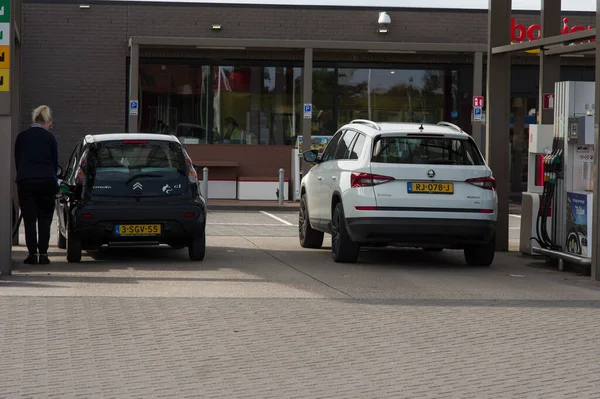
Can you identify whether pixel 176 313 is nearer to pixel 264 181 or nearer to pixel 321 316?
pixel 321 316

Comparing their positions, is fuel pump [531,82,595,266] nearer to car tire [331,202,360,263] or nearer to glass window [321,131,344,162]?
car tire [331,202,360,263]

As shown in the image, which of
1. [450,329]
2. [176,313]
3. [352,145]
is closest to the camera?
[450,329]

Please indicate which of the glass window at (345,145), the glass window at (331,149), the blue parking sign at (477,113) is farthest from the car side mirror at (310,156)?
the blue parking sign at (477,113)

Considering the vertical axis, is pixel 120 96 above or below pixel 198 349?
above

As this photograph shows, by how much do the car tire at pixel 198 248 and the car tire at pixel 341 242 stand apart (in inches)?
62.6

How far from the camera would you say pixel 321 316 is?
32.3 ft

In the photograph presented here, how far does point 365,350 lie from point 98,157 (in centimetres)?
664

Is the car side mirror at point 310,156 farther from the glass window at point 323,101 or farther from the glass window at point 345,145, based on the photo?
the glass window at point 323,101

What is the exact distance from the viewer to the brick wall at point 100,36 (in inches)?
1218

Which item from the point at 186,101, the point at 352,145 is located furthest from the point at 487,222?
the point at 186,101

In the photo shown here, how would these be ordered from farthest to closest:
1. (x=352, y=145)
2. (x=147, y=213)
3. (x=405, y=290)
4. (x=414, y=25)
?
1. (x=414, y=25)
2. (x=352, y=145)
3. (x=147, y=213)
4. (x=405, y=290)

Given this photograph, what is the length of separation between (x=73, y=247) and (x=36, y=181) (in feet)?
3.15

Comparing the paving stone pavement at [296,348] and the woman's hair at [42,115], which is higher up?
the woman's hair at [42,115]

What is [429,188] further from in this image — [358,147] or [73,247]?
[73,247]
